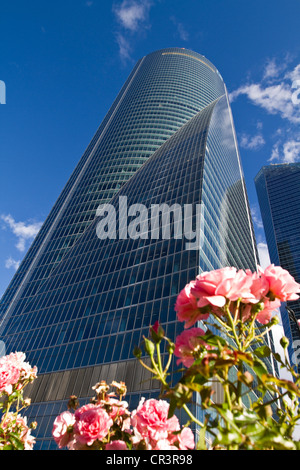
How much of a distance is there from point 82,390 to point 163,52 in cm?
17662

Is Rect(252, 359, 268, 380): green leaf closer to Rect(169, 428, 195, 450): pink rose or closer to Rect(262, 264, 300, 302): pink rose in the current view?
Rect(262, 264, 300, 302): pink rose

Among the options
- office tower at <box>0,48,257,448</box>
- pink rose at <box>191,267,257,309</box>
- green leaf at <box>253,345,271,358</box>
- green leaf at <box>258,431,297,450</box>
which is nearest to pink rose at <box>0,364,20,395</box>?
pink rose at <box>191,267,257,309</box>

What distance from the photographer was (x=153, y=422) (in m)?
1.80

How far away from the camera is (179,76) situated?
445 ft

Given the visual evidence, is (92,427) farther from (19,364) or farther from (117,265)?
(117,265)

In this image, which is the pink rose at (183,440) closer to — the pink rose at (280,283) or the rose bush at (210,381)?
the rose bush at (210,381)

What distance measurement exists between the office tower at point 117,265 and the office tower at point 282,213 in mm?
47817

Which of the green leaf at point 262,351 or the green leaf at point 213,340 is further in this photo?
the green leaf at point 262,351

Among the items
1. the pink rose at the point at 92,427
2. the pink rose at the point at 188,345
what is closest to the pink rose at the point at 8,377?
the pink rose at the point at 92,427

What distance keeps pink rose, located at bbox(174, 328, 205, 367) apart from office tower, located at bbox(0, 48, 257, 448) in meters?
28.1

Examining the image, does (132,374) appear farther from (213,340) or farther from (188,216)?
(213,340)

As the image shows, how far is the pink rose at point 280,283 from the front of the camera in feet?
6.22

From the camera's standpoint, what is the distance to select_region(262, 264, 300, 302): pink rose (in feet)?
6.22

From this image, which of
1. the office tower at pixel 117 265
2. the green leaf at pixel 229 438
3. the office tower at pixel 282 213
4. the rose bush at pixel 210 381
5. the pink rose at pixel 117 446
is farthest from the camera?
the office tower at pixel 282 213
